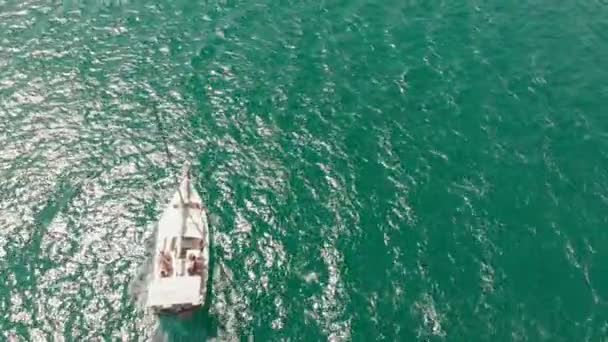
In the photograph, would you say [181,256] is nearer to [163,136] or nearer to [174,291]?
[174,291]

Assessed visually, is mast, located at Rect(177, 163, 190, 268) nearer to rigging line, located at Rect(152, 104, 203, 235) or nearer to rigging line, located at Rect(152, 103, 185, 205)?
rigging line, located at Rect(152, 104, 203, 235)

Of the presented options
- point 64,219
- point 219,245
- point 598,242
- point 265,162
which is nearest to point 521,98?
point 598,242

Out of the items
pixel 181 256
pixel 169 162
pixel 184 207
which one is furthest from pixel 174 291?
pixel 169 162

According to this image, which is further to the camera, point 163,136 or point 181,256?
point 163,136

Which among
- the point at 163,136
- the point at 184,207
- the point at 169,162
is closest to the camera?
the point at 184,207

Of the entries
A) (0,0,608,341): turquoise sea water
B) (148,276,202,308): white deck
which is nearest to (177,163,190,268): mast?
(0,0,608,341): turquoise sea water

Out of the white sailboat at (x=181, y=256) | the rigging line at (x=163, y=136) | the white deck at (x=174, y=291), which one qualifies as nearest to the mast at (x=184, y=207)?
the white sailboat at (x=181, y=256)

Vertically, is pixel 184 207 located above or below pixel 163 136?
below

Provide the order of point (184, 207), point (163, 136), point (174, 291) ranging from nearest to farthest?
point (174, 291) < point (184, 207) < point (163, 136)
